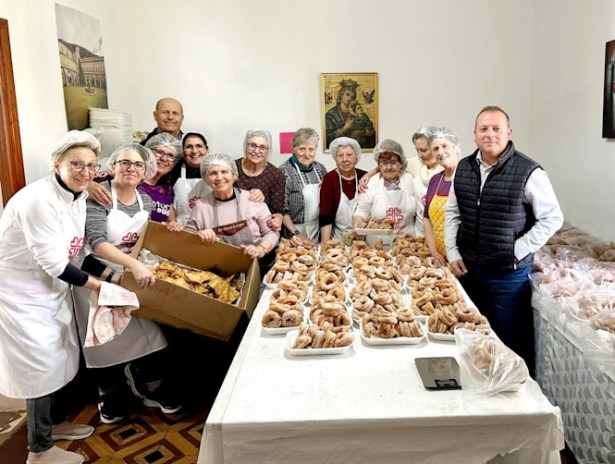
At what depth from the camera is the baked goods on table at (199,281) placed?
100 inches

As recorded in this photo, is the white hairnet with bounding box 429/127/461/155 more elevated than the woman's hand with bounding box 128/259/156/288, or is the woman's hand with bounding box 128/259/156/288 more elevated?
the white hairnet with bounding box 429/127/461/155

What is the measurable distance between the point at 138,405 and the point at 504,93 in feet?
14.5

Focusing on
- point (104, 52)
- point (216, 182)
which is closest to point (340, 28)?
point (104, 52)

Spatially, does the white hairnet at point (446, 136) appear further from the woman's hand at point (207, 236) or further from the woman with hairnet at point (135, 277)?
the woman with hairnet at point (135, 277)

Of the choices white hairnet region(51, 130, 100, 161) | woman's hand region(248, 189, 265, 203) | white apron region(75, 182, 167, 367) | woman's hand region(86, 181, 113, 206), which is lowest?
white apron region(75, 182, 167, 367)

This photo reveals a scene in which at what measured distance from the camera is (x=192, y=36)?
4973 millimetres

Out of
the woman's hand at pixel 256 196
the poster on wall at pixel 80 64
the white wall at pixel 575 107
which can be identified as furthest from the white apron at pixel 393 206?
the poster on wall at pixel 80 64

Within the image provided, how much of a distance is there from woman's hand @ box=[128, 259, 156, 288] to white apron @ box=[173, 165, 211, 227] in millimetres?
927

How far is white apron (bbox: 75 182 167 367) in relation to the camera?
265 centimetres

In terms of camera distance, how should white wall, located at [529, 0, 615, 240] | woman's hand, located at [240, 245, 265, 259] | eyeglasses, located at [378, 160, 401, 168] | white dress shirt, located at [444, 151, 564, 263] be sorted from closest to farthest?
white dress shirt, located at [444, 151, 564, 263], woman's hand, located at [240, 245, 265, 259], eyeglasses, located at [378, 160, 401, 168], white wall, located at [529, 0, 615, 240]

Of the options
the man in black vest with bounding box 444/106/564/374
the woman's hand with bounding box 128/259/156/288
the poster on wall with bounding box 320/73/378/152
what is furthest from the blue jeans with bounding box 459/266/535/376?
the poster on wall with bounding box 320/73/378/152

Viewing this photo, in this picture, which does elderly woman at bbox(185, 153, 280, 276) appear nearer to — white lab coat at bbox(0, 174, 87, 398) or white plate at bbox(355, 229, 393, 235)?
white plate at bbox(355, 229, 393, 235)

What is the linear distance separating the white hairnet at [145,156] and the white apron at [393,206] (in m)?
1.43

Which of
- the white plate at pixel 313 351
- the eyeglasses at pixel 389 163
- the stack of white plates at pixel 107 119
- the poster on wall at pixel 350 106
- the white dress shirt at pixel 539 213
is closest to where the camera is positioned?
the white plate at pixel 313 351
